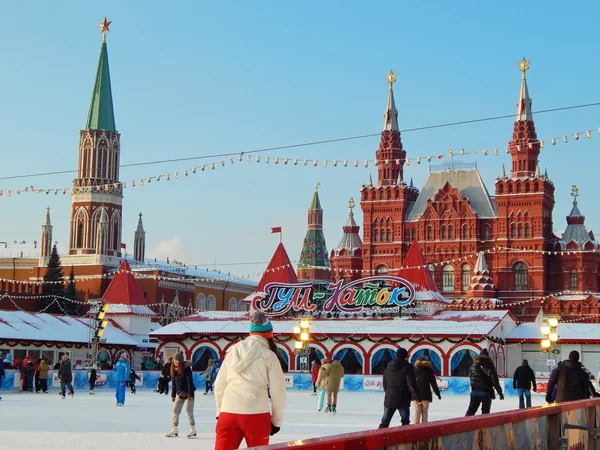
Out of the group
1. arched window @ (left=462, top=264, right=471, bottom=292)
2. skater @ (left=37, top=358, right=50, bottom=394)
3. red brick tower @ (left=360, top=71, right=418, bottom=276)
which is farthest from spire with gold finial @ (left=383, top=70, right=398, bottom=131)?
skater @ (left=37, top=358, right=50, bottom=394)

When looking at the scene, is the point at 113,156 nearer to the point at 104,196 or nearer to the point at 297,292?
the point at 104,196

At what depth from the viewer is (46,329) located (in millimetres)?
44719

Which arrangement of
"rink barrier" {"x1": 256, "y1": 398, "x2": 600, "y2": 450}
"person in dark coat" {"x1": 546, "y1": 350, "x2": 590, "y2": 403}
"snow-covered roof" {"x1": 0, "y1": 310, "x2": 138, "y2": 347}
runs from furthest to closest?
"snow-covered roof" {"x1": 0, "y1": 310, "x2": 138, "y2": 347} → "person in dark coat" {"x1": 546, "y1": 350, "x2": 590, "y2": 403} → "rink barrier" {"x1": 256, "y1": 398, "x2": 600, "y2": 450}

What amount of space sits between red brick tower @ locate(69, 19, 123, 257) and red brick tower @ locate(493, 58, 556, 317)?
3598cm

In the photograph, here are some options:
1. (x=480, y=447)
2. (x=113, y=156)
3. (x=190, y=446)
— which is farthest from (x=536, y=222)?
(x=480, y=447)

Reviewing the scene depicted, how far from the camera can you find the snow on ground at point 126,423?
13.7 m

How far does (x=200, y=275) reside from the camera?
108 m

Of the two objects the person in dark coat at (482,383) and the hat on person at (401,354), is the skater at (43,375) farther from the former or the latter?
the hat on person at (401,354)

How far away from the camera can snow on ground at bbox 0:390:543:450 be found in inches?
538

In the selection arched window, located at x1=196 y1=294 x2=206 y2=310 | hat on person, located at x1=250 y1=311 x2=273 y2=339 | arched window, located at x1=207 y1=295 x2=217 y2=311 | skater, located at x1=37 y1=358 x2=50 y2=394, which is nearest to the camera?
hat on person, located at x1=250 y1=311 x2=273 y2=339

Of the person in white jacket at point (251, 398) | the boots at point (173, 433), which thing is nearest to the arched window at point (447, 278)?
the boots at point (173, 433)

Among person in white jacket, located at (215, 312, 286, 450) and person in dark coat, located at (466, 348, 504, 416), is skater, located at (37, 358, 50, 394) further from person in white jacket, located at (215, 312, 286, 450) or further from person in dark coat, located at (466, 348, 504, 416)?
person in white jacket, located at (215, 312, 286, 450)

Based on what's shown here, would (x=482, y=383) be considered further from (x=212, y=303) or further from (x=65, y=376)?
(x=212, y=303)

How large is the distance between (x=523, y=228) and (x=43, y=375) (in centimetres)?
5259
